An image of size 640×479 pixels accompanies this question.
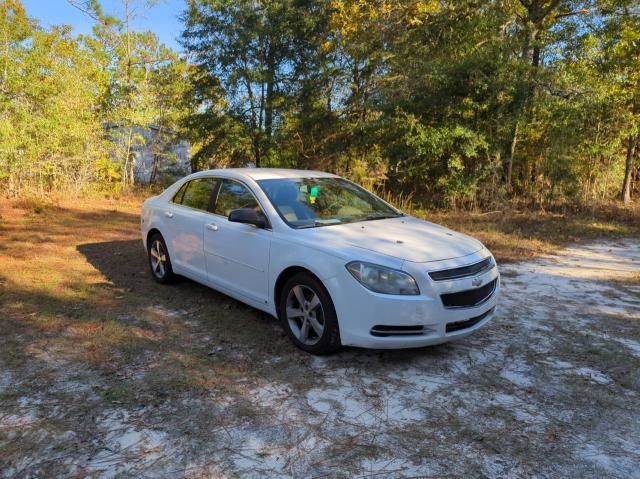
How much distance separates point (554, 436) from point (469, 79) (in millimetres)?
11336

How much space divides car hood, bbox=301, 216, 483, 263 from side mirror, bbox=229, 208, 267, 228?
489 millimetres

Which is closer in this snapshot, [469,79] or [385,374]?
[385,374]

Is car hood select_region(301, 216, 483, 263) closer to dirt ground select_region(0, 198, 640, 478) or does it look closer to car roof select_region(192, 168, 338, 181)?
dirt ground select_region(0, 198, 640, 478)

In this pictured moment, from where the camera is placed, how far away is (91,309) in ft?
16.8

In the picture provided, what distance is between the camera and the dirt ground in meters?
2.73

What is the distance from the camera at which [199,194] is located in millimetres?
5535

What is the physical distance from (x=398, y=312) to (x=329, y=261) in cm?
65

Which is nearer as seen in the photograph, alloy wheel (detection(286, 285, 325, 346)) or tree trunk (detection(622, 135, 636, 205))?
alloy wheel (detection(286, 285, 325, 346))

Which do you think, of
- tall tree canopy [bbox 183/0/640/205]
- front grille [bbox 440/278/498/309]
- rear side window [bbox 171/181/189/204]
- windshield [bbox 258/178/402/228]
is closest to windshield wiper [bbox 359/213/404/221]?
windshield [bbox 258/178/402/228]

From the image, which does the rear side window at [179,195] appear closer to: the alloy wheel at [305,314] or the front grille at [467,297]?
the alloy wheel at [305,314]

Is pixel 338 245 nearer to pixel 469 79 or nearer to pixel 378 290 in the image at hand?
pixel 378 290

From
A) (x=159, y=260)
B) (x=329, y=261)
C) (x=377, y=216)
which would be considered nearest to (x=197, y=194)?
(x=159, y=260)

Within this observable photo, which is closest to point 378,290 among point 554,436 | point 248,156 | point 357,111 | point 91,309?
point 554,436

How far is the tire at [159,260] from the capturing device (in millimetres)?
5918
